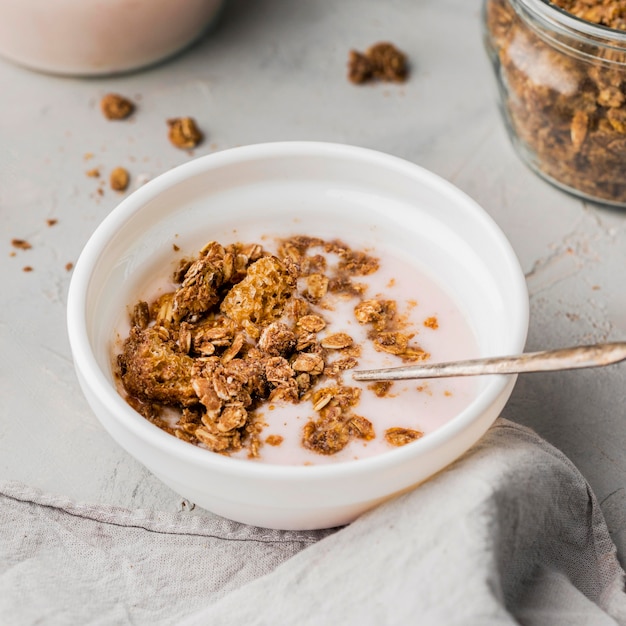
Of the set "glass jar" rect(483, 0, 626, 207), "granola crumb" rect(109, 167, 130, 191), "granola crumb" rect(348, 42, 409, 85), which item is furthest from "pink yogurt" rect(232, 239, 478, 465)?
"granola crumb" rect(348, 42, 409, 85)

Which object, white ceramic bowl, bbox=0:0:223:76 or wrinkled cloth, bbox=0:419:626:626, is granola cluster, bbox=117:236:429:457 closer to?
wrinkled cloth, bbox=0:419:626:626

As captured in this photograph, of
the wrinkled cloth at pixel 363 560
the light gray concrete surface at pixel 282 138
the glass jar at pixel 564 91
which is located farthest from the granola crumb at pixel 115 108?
the wrinkled cloth at pixel 363 560

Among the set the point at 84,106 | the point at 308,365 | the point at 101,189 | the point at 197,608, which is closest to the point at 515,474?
the point at 308,365

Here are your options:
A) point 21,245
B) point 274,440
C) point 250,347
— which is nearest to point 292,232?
point 250,347

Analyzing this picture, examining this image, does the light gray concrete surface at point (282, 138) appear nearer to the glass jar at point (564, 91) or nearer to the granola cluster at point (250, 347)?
the glass jar at point (564, 91)

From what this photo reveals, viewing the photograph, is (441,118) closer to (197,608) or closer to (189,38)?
(189,38)

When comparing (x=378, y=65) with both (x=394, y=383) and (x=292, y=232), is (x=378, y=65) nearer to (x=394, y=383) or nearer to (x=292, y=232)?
(x=292, y=232)
